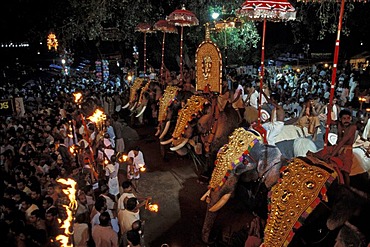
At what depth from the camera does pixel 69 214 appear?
15.7 ft

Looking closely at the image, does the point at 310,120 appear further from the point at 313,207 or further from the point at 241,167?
the point at 313,207

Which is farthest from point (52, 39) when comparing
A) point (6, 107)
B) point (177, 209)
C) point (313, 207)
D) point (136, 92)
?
point (313, 207)

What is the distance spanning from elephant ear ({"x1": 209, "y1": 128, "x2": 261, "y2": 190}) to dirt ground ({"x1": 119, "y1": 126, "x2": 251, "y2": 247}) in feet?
3.76

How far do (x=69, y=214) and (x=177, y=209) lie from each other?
2839mm

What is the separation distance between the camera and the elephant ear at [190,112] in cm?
743

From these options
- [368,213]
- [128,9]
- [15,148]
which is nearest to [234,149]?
[368,213]

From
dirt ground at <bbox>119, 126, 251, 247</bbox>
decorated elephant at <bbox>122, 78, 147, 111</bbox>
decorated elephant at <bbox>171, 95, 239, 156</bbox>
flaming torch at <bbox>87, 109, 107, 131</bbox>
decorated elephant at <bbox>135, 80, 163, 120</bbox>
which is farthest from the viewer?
decorated elephant at <bbox>122, 78, 147, 111</bbox>

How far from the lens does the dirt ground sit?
6121 mm

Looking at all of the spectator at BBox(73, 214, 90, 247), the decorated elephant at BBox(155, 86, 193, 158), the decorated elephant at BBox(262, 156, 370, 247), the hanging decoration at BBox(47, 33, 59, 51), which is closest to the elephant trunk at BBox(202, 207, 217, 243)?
the decorated elephant at BBox(262, 156, 370, 247)

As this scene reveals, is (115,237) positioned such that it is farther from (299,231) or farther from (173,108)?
(173,108)

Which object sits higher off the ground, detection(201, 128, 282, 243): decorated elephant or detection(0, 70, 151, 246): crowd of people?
detection(201, 128, 282, 243): decorated elephant

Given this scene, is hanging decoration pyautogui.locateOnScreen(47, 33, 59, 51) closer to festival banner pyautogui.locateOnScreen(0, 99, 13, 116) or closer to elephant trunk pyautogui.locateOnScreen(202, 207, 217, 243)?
festival banner pyautogui.locateOnScreen(0, 99, 13, 116)

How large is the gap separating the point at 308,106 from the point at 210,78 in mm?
2259

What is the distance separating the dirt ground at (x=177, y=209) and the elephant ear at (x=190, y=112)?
1.38m
